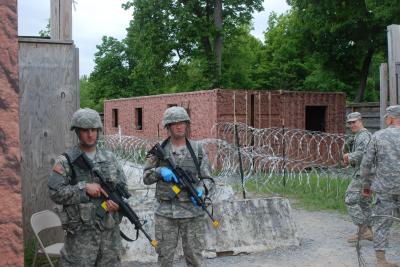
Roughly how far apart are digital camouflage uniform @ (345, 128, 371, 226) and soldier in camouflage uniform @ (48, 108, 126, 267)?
382 centimetres

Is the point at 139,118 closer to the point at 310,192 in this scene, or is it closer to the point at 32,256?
the point at 310,192

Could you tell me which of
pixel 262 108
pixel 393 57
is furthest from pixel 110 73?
pixel 393 57

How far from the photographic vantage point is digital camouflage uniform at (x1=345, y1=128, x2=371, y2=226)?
6.46m

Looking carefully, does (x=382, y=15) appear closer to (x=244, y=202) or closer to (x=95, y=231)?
(x=244, y=202)

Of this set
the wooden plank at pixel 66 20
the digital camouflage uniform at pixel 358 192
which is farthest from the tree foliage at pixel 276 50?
the wooden plank at pixel 66 20

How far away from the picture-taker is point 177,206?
14.2 feet

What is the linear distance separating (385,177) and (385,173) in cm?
4

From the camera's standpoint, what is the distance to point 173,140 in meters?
4.48

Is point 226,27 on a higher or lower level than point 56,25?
higher

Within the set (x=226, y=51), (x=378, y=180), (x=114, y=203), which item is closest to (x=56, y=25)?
(x=114, y=203)

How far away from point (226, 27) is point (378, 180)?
22.3 metres

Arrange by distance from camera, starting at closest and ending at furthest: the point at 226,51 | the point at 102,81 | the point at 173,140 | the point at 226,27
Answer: the point at 173,140, the point at 226,27, the point at 226,51, the point at 102,81

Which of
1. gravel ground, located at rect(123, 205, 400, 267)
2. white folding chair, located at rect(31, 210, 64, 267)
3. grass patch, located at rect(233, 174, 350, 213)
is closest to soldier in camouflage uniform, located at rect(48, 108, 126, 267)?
white folding chair, located at rect(31, 210, 64, 267)

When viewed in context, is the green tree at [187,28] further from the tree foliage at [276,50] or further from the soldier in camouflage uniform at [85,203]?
the soldier in camouflage uniform at [85,203]
